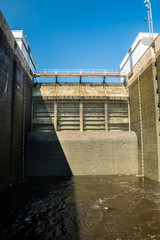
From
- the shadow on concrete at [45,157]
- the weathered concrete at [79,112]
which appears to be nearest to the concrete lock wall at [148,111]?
the weathered concrete at [79,112]

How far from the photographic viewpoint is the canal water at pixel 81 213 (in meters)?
5.09

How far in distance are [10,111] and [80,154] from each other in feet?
22.4

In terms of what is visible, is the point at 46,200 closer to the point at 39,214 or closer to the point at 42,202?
the point at 42,202

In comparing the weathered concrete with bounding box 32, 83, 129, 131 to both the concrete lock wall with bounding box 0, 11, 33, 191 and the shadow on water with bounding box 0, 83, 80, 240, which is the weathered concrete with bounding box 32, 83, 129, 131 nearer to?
the shadow on water with bounding box 0, 83, 80, 240

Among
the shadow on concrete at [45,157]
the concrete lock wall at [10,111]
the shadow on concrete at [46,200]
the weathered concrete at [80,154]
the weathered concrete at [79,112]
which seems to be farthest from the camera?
the weathered concrete at [79,112]

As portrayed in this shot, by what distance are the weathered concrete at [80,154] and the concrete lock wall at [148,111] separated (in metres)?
1.15

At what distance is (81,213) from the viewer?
21.8 ft

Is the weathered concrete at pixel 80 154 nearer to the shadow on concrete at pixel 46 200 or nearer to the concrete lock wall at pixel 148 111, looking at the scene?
the shadow on concrete at pixel 46 200

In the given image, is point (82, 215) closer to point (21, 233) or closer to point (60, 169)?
point (21, 233)

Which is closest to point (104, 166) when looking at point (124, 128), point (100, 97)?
point (124, 128)

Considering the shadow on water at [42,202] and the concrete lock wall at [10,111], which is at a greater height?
the concrete lock wall at [10,111]

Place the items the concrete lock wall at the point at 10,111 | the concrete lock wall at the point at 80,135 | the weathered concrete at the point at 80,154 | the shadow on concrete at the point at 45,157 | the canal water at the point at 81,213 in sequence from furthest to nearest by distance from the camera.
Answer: the concrete lock wall at the point at 80,135 < the weathered concrete at the point at 80,154 < the shadow on concrete at the point at 45,157 < the concrete lock wall at the point at 10,111 < the canal water at the point at 81,213

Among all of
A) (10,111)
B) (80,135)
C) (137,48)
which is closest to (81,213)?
(10,111)

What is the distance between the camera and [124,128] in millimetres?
18312
